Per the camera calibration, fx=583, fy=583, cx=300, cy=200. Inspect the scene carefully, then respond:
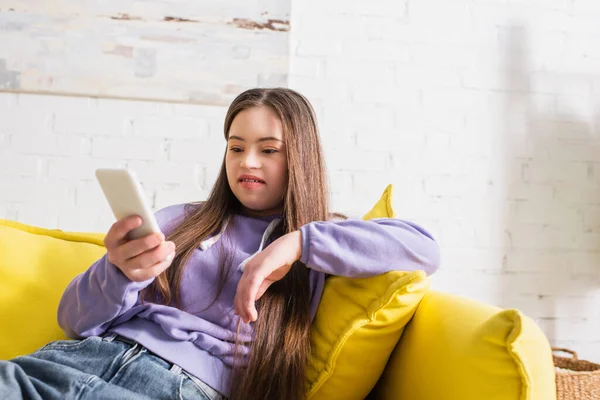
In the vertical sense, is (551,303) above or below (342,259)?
below

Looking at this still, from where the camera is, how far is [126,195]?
2.56 ft

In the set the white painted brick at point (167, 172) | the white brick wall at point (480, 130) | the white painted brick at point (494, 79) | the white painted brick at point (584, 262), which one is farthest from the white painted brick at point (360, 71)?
the white painted brick at point (584, 262)

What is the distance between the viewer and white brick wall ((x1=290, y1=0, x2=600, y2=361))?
205 cm

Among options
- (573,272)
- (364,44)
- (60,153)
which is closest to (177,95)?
(60,153)

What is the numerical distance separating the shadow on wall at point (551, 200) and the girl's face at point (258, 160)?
119cm

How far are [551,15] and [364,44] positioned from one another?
738 millimetres

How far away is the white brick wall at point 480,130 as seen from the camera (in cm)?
205

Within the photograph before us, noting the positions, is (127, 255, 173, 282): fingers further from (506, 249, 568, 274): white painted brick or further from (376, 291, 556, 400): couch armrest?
(506, 249, 568, 274): white painted brick

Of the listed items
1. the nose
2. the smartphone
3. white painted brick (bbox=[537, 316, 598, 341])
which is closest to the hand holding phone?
the smartphone

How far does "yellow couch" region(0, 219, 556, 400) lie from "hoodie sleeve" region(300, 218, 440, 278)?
0.09 metres

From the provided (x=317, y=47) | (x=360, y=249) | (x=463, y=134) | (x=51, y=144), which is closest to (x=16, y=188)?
(x=51, y=144)

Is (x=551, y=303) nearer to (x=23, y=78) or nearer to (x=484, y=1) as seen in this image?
(x=484, y=1)

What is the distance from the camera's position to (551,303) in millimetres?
2133

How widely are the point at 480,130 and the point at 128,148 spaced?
125 centimetres
